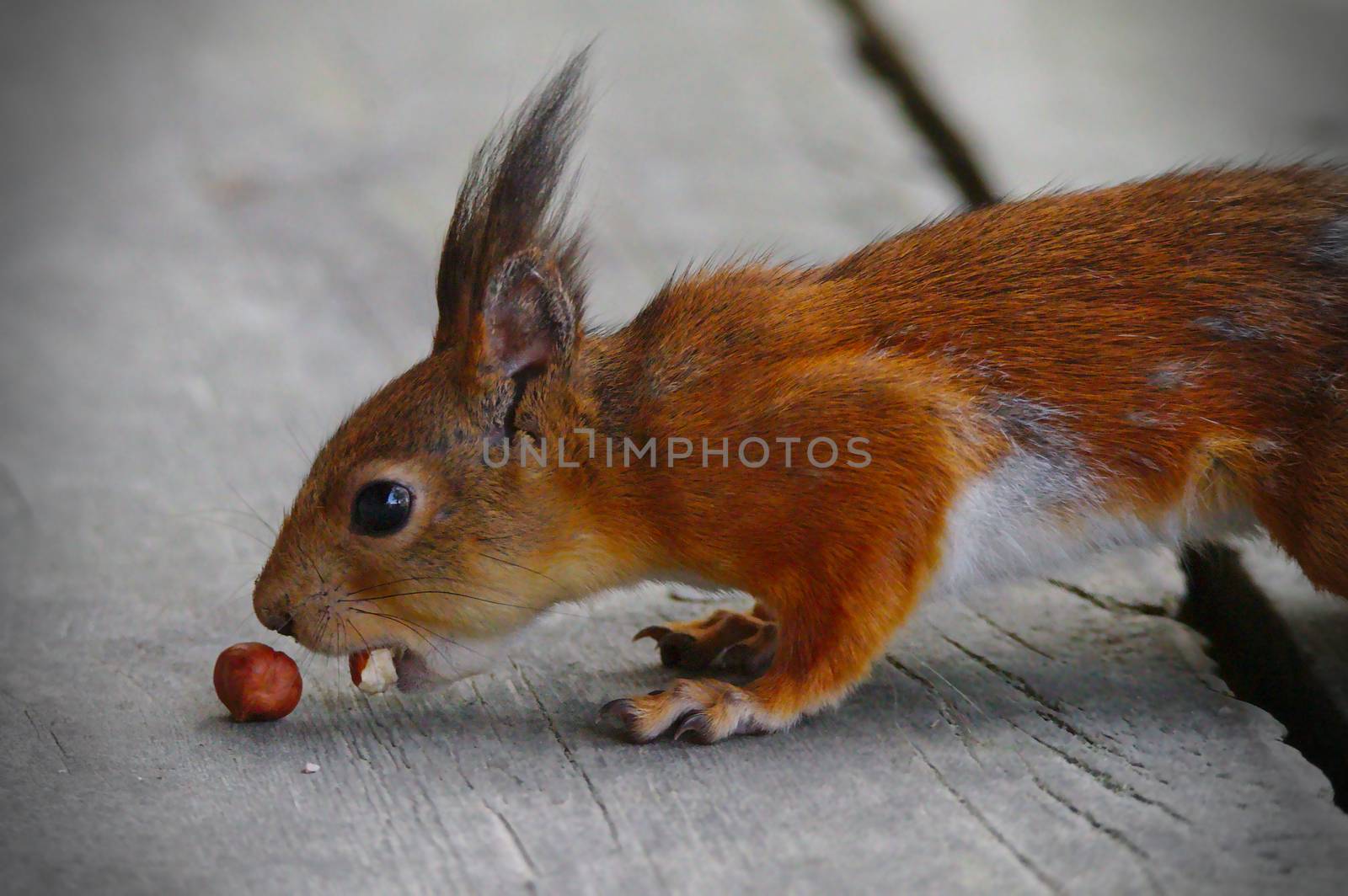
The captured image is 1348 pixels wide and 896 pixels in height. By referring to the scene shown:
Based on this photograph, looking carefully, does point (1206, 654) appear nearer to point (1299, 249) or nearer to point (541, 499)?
point (1299, 249)

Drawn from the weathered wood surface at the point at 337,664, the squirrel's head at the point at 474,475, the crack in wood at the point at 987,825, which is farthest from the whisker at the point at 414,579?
the crack in wood at the point at 987,825

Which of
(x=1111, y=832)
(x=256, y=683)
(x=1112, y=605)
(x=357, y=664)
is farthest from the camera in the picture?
(x=1112, y=605)

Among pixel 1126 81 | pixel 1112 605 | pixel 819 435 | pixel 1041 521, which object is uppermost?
pixel 819 435

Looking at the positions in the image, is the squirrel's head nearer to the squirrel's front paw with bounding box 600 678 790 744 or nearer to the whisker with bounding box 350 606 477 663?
the whisker with bounding box 350 606 477 663

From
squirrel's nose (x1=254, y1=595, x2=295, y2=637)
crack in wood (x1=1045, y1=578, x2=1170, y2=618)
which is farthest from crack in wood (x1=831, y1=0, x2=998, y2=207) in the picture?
squirrel's nose (x1=254, y1=595, x2=295, y2=637)

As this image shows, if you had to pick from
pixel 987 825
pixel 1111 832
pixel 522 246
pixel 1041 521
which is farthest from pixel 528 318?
pixel 1111 832

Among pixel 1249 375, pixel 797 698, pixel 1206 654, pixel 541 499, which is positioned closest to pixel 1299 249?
pixel 1249 375

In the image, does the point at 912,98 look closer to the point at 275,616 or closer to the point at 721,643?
the point at 721,643
